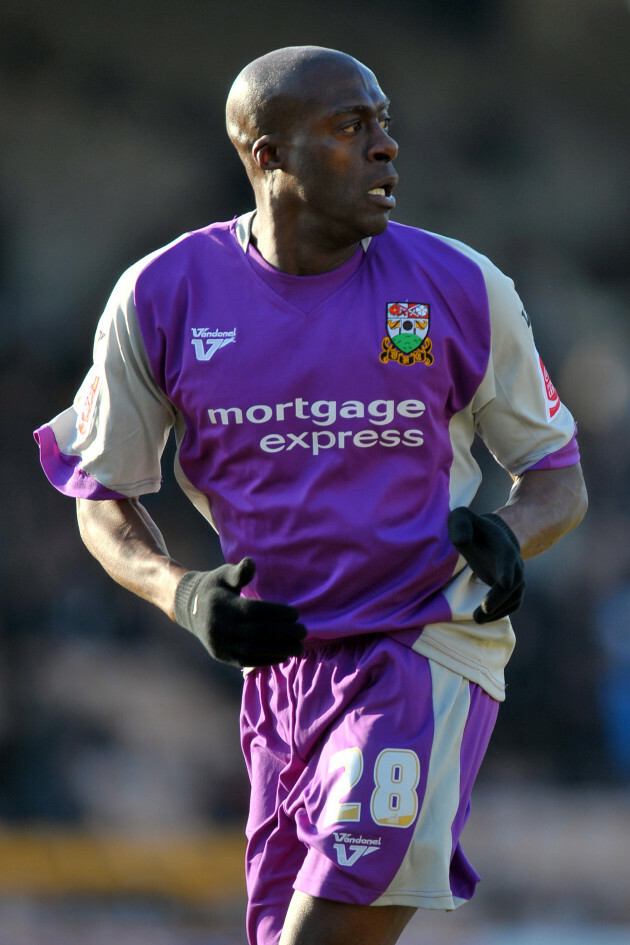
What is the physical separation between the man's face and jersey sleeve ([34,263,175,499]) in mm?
396

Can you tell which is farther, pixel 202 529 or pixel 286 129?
pixel 202 529

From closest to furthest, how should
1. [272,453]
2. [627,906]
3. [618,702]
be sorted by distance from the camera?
[272,453] → [627,906] → [618,702]

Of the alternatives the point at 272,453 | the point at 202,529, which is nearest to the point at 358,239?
the point at 272,453

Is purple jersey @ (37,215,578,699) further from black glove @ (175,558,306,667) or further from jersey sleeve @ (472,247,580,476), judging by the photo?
black glove @ (175,558,306,667)

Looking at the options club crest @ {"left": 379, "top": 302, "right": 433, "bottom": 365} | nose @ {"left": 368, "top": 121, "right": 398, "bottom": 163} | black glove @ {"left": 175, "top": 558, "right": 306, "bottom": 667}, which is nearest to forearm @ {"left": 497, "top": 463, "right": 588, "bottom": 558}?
club crest @ {"left": 379, "top": 302, "right": 433, "bottom": 365}

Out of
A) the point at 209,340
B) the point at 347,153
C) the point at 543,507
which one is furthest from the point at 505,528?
the point at 347,153

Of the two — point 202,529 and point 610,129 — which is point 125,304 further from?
point 610,129

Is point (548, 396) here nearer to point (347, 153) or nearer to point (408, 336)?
point (408, 336)

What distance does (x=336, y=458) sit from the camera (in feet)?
8.80

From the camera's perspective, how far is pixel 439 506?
8.97ft

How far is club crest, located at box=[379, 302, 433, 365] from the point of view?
2703mm

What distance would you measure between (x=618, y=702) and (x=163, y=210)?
8.91 feet

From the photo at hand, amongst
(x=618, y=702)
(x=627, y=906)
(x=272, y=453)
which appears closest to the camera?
(x=272, y=453)

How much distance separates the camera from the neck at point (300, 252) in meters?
2.83
